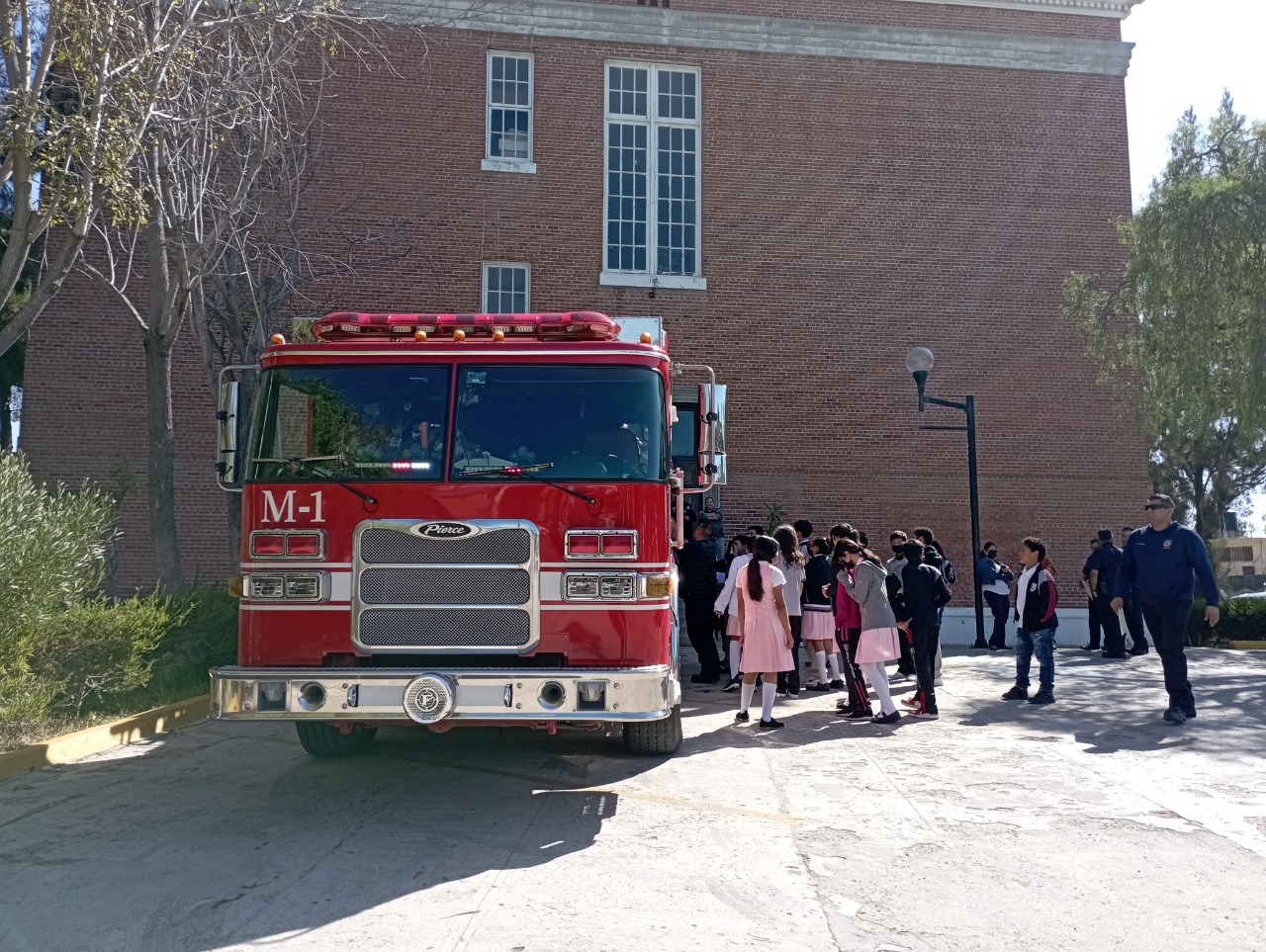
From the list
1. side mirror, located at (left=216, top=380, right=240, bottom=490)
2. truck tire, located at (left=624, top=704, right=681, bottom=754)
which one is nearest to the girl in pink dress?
truck tire, located at (left=624, top=704, right=681, bottom=754)

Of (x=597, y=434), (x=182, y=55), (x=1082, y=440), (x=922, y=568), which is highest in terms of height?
(x=182, y=55)

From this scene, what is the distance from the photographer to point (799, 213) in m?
21.1

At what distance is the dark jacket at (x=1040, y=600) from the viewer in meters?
10.8

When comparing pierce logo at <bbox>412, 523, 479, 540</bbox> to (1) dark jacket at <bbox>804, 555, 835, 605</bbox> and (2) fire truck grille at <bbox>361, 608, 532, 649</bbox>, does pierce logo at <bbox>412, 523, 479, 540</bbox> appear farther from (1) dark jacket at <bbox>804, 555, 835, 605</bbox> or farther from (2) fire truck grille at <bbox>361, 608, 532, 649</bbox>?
(1) dark jacket at <bbox>804, 555, 835, 605</bbox>

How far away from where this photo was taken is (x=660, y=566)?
6520mm

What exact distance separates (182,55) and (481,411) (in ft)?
19.3

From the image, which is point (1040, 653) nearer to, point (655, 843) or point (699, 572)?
point (699, 572)

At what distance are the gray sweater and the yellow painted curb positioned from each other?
556cm

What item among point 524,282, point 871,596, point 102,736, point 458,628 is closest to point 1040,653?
point 871,596

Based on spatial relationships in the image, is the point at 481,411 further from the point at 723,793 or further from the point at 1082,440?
the point at 1082,440

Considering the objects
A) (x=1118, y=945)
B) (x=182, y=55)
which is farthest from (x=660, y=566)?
(x=182, y=55)

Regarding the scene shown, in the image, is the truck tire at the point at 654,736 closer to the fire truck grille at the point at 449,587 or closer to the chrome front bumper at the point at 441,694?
the chrome front bumper at the point at 441,694

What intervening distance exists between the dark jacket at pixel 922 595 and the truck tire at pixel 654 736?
9.74 feet

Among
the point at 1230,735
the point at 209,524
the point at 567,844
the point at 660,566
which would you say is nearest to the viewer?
the point at 567,844
